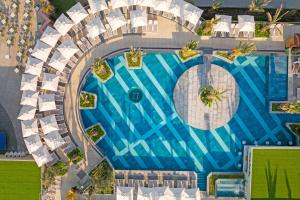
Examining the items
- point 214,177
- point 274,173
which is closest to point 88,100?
point 214,177

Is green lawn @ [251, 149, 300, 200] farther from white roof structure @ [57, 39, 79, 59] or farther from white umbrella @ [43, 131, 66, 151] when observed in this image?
white roof structure @ [57, 39, 79, 59]

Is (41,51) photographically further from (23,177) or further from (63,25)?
(23,177)

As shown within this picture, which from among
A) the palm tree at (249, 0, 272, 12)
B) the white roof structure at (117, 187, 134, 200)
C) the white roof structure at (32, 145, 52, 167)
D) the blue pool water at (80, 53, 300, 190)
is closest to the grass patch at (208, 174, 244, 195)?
the blue pool water at (80, 53, 300, 190)

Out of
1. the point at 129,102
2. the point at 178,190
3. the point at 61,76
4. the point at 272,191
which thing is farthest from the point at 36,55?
the point at 272,191

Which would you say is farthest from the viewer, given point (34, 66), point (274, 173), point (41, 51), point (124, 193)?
point (34, 66)

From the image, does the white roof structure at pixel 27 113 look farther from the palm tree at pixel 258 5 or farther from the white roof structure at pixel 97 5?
the palm tree at pixel 258 5

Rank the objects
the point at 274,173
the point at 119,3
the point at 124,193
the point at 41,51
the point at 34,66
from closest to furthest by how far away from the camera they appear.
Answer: the point at 274,173 → the point at 124,193 → the point at 119,3 → the point at 41,51 → the point at 34,66

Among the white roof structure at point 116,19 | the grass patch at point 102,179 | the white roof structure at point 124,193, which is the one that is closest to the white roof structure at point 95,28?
the white roof structure at point 116,19
